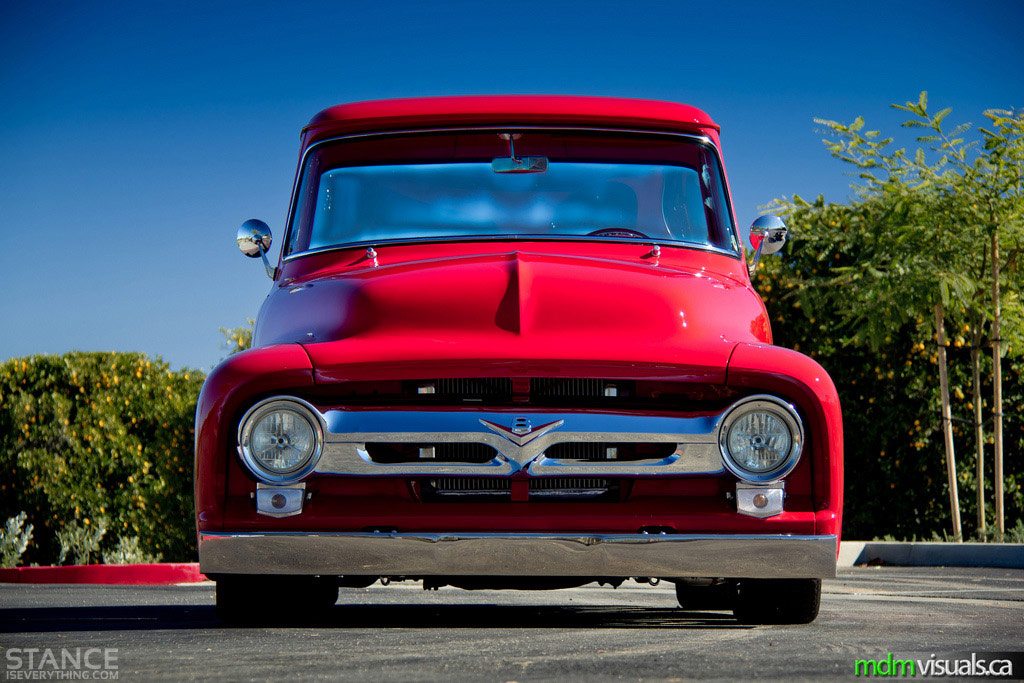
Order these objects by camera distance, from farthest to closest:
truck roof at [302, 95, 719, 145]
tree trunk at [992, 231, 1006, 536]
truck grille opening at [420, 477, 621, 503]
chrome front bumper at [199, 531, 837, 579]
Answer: tree trunk at [992, 231, 1006, 536] → truck roof at [302, 95, 719, 145] → truck grille opening at [420, 477, 621, 503] → chrome front bumper at [199, 531, 837, 579]

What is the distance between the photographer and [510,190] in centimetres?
547

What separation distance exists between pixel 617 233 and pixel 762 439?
1.54 meters

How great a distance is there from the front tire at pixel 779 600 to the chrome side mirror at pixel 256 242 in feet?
8.33

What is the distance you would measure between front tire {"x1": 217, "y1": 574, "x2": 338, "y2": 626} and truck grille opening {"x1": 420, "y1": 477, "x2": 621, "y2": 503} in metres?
0.94

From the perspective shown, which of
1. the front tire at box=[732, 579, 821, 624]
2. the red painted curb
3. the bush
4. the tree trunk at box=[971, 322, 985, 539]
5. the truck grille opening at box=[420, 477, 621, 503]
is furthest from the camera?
the bush

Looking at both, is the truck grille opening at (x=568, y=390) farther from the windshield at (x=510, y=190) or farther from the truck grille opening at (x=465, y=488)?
the windshield at (x=510, y=190)

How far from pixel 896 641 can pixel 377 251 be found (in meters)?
2.56

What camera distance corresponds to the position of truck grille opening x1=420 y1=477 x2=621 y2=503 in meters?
4.07

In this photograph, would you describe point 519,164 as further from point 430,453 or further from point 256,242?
point 430,453

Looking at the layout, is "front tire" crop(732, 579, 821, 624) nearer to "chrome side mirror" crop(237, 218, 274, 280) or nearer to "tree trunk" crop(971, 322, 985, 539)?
"chrome side mirror" crop(237, 218, 274, 280)

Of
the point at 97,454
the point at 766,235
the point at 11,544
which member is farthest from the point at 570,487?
the point at 97,454

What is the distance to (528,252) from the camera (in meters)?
5.04

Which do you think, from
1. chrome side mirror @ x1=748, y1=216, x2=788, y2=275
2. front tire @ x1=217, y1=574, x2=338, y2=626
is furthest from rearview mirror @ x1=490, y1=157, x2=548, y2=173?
front tire @ x1=217, y1=574, x2=338, y2=626

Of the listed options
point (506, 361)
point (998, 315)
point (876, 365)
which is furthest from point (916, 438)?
point (506, 361)
